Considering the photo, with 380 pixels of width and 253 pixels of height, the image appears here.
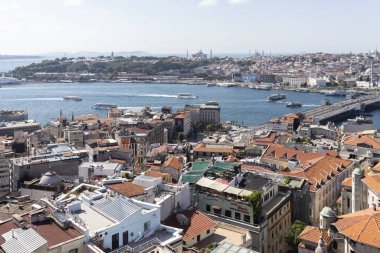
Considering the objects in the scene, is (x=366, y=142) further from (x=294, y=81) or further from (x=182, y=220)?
(x=294, y=81)

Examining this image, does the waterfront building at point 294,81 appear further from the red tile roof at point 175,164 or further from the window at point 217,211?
the window at point 217,211

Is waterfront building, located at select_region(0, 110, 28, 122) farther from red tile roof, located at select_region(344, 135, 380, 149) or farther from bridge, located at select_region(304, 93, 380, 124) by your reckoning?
red tile roof, located at select_region(344, 135, 380, 149)

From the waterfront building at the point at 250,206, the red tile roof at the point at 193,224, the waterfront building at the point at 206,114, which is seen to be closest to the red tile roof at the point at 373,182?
the waterfront building at the point at 250,206

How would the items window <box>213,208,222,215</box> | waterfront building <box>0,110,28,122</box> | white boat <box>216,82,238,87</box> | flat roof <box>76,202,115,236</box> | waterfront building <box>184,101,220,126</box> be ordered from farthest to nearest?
white boat <box>216,82,238,87</box>, waterfront building <box>0,110,28,122</box>, waterfront building <box>184,101,220,126</box>, window <box>213,208,222,215</box>, flat roof <box>76,202,115,236</box>

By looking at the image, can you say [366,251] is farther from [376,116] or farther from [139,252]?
[376,116]

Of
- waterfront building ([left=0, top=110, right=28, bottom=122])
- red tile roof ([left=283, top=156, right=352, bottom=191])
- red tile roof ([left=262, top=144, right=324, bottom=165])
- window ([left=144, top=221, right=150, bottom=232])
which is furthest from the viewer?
waterfront building ([left=0, top=110, right=28, bottom=122])

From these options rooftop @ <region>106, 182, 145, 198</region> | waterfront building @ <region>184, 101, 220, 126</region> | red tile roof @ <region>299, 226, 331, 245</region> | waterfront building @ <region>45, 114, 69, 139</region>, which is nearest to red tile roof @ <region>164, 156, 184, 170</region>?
rooftop @ <region>106, 182, 145, 198</region>
